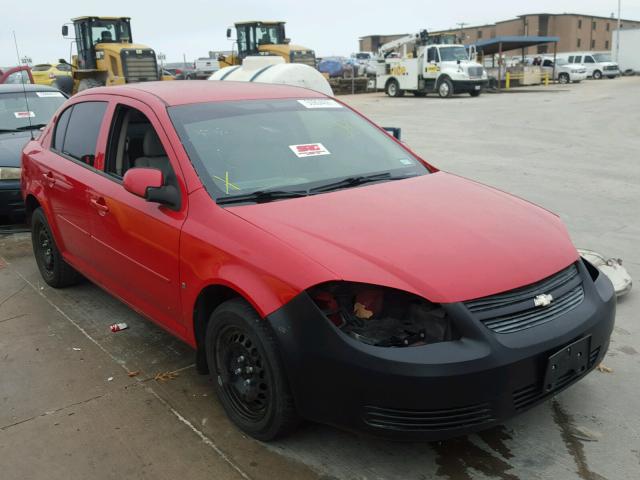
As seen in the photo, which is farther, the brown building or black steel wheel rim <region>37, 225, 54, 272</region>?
the brown building

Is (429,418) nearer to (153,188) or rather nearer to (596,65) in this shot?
(153,188)

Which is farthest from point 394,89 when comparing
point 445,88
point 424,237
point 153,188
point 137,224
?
point 424,237

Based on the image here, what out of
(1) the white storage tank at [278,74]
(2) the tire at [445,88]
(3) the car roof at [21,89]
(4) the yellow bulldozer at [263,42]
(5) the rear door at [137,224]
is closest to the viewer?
(5) the rear door at [137,224]

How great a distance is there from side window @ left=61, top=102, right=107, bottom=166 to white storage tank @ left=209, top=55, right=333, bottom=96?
5716 mm

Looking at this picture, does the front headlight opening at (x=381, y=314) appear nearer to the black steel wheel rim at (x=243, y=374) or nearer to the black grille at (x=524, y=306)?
the black grille at (x=524, y=306)

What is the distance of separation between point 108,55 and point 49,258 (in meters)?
16.5

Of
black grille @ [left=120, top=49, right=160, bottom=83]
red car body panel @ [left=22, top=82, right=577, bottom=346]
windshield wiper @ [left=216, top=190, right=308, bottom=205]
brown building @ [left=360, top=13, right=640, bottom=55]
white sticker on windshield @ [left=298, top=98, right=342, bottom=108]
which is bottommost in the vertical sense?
red car body panel @ [left=22, top=82, right=577, bottom=346]

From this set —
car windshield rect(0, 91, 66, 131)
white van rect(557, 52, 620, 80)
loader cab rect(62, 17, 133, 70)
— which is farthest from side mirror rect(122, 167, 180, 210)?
white van rect(557, 52, 620, 80)

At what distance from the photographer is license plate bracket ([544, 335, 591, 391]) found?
265 centimetres

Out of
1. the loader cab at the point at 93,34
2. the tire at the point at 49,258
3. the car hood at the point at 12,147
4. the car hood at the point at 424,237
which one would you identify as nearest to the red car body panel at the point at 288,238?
the car hood at the point at 424,237

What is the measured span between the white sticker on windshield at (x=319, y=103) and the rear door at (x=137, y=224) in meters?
1.02

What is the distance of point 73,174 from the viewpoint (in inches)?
172

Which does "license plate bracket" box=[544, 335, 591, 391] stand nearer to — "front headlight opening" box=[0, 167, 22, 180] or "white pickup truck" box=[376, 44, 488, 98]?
"front headlight opening" box=[0, 167, 22, 180]

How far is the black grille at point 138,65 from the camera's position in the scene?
19.5m
